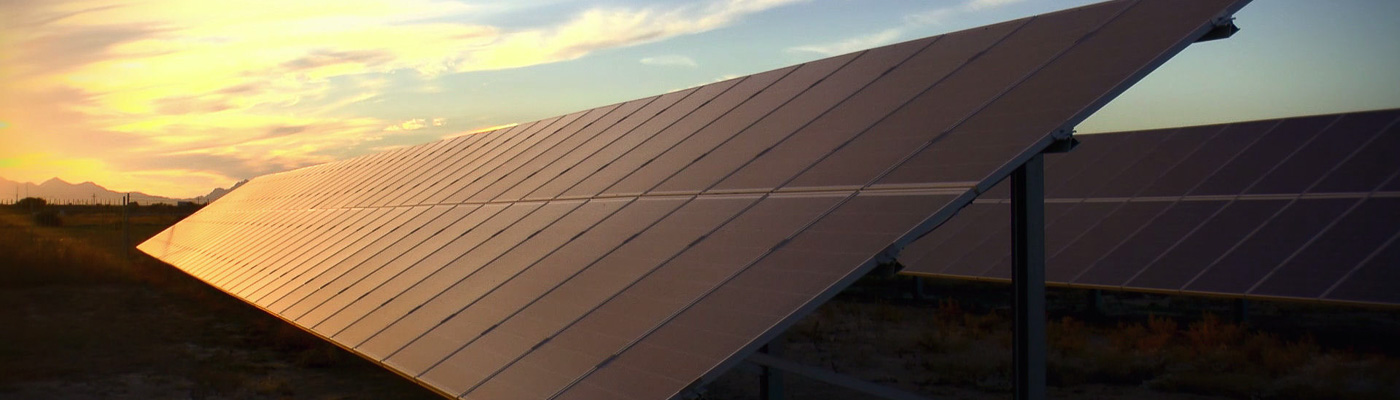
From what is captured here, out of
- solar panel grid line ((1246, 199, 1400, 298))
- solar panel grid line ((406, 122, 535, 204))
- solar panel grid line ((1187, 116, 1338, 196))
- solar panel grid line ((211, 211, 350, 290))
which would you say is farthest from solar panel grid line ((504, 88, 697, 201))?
solar panel grid line ((1187, 116, 1338, 196))

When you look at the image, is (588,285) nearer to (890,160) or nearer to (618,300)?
(618,300)

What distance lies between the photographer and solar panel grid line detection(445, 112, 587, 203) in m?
19.3

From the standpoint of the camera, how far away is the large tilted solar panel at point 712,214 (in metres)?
7.74

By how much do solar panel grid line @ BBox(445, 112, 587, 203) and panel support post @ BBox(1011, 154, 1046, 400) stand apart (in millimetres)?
12313

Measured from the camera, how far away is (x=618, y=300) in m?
9.14

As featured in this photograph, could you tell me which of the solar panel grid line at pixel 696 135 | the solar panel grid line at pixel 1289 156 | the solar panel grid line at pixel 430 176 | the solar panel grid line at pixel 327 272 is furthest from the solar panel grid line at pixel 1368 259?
the solar panel grid line at pixel 430 176

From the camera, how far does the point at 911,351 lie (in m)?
22.0

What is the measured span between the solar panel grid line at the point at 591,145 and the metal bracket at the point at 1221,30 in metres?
9.93

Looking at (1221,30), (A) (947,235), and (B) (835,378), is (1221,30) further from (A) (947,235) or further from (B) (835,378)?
(A) (947,235)

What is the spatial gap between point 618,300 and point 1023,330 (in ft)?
11.1

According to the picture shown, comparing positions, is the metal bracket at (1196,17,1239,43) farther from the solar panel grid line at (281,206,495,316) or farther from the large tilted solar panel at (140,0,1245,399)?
the solar panel grid line at (281,206,495,316)

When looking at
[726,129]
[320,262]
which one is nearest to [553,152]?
[320,262]

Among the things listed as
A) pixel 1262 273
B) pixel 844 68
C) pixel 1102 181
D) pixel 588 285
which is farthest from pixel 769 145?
pixel 1102 181

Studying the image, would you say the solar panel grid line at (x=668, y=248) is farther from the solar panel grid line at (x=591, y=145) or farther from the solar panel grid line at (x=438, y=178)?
the solar panel grid line at (x=438, y=178)
